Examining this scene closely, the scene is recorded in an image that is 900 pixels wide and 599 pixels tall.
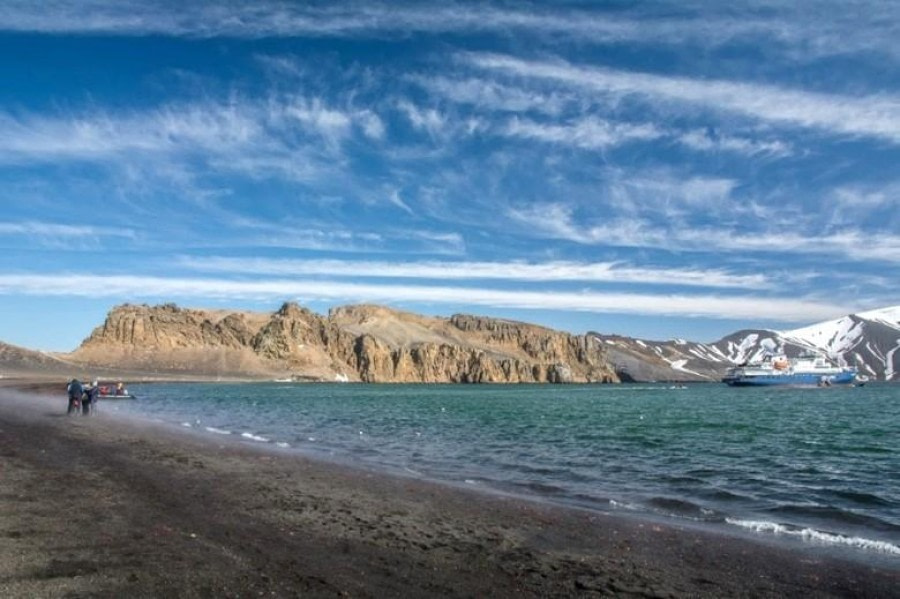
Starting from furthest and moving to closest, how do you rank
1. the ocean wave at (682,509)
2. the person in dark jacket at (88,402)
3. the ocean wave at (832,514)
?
the person in dark jacket at (88,402), the ocean wave at (682,509), the ocean wave at (832,514)

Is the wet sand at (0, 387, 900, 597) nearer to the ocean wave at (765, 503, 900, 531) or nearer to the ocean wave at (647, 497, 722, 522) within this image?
the ocean wave at (647, 497, 722, 522)

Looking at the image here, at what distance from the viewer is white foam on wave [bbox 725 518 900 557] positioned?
13.4m

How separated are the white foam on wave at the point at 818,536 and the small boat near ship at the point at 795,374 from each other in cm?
16819

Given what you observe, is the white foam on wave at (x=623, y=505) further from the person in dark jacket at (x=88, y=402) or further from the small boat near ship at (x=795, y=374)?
the small boat near ship at (x=795, y=374)

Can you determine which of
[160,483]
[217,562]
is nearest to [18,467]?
[160,483]

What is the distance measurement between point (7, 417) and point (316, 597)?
1454 inches

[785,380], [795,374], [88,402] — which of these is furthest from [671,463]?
[795,374]

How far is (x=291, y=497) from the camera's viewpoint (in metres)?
16.6

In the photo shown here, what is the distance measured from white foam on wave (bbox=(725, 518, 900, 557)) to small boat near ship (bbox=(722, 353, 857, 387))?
168189 mm

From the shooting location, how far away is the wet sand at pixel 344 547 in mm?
9414

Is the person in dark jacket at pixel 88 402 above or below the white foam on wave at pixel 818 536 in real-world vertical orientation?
above

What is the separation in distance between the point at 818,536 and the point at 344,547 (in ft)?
32.1

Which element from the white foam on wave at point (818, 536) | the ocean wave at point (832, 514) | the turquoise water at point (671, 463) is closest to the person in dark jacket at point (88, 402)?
the turquoise water at point (671, 463)

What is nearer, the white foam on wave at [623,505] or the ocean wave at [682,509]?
the ocean wave at [682,509]
